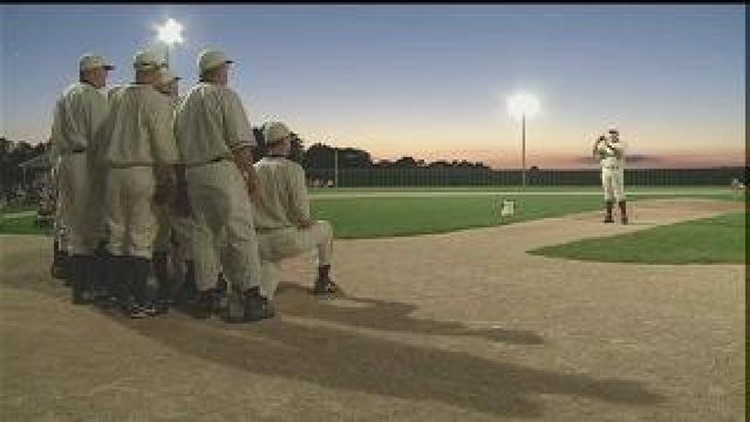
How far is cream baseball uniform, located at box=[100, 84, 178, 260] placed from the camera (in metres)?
8.17

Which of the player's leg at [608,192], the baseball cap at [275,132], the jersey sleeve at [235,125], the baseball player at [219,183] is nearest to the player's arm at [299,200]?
the baseball cap at [275,132]

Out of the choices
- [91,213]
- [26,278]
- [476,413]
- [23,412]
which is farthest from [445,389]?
[26,278]

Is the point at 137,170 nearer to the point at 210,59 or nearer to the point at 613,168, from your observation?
the point at 210,59

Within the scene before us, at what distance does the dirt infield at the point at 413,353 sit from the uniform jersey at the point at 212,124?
1474 mm

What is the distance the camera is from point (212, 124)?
7.88 meters

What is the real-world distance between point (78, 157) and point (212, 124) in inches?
75.9

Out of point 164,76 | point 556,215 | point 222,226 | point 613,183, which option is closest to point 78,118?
point 164,76

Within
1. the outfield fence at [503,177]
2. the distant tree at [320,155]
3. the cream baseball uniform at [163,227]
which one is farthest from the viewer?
the distant tree at [320,155]

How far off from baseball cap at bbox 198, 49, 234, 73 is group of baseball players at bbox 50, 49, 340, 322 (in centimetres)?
1

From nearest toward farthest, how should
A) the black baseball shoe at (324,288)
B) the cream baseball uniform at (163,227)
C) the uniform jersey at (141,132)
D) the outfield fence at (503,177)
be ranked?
the uniform jersey at (141,132)
the cream baseball uniform at (163,227)
the black baseball shoe at (324,288)
the outfield fence at (503,177)

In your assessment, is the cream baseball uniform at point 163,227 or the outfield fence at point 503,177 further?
the outfield fence at point 503,177

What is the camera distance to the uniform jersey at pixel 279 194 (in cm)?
845

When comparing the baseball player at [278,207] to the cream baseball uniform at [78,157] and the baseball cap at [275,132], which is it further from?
the cream baseball uniform at [78,157]

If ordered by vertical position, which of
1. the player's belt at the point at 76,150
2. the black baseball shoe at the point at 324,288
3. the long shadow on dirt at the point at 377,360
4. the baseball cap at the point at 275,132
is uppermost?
the baseball cap at the point at 275,132
